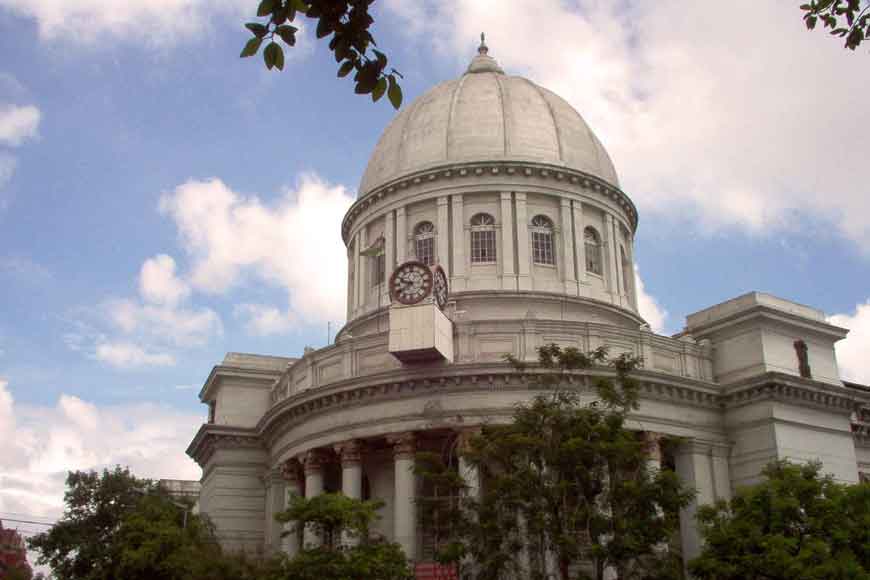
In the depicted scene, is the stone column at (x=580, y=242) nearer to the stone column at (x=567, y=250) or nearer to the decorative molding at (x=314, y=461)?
the stone column at (x=567, y=250)

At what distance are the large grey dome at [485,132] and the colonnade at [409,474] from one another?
14.9 meters

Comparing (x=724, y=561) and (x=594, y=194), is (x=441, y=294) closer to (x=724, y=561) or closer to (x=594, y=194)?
(x=594, y=194)

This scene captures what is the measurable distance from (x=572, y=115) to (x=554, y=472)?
30626 mm

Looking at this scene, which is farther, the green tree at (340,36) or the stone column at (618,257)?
the stone column at (618,257)

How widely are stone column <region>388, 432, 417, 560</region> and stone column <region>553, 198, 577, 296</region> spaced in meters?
11.8

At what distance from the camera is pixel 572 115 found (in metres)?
53.9

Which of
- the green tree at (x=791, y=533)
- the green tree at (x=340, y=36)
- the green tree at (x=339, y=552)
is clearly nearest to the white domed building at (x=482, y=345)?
the green tree at (x=339, y=552)

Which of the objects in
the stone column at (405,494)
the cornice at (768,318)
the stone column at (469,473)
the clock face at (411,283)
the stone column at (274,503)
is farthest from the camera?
the stone column at (274,503)

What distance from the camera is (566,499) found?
26.2 metres

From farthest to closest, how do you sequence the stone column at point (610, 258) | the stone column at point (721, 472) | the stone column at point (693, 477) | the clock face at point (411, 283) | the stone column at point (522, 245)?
1. the stone column at point (610, 258)
2. the stone column at point (522, 245)
3. the stone column at point (721, 472)
4. the stone column at point (693, 477)
5. the clock face at point (411, 283)

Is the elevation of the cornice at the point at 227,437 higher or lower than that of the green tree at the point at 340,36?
higher

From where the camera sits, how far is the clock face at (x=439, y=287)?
134ft

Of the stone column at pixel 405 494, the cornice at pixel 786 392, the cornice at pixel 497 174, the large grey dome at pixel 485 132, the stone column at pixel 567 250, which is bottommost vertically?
the stone column at pixel 405 494

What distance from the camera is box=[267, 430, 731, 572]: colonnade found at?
39000 mm
